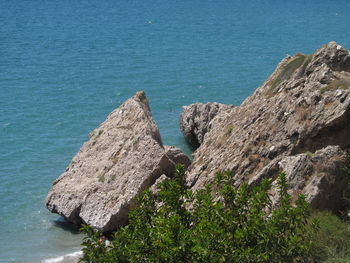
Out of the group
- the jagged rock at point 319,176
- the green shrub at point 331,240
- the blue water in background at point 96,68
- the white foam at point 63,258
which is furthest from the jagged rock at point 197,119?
the green shrub at point 331,240

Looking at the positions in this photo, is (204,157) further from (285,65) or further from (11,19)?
(11,19)

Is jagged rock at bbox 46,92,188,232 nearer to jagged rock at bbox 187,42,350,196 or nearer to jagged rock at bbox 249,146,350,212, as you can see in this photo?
jagged rock at bbox 187,42,350,196

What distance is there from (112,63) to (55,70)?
5.54 metres

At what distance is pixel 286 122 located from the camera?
2380 cm

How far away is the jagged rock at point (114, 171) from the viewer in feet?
82.6

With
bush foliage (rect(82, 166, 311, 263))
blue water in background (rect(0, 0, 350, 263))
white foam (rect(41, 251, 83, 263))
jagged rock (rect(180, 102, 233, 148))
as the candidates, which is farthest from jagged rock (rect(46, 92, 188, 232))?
bush foliage (rect(82, 166, 311, 263))

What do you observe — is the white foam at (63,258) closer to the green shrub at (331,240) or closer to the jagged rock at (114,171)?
the jagged rock at (114,171)

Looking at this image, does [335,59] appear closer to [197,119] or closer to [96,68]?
[197,119]

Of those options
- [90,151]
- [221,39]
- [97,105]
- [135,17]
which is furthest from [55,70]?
[135,17]

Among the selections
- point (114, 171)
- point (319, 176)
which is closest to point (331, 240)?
point (319, 176)

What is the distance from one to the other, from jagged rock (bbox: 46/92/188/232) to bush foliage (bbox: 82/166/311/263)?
7632mm

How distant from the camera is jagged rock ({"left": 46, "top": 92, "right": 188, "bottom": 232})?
2519 centimetres

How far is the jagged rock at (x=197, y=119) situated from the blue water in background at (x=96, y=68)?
0.83 m

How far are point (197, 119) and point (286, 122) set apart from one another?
12.4 m
